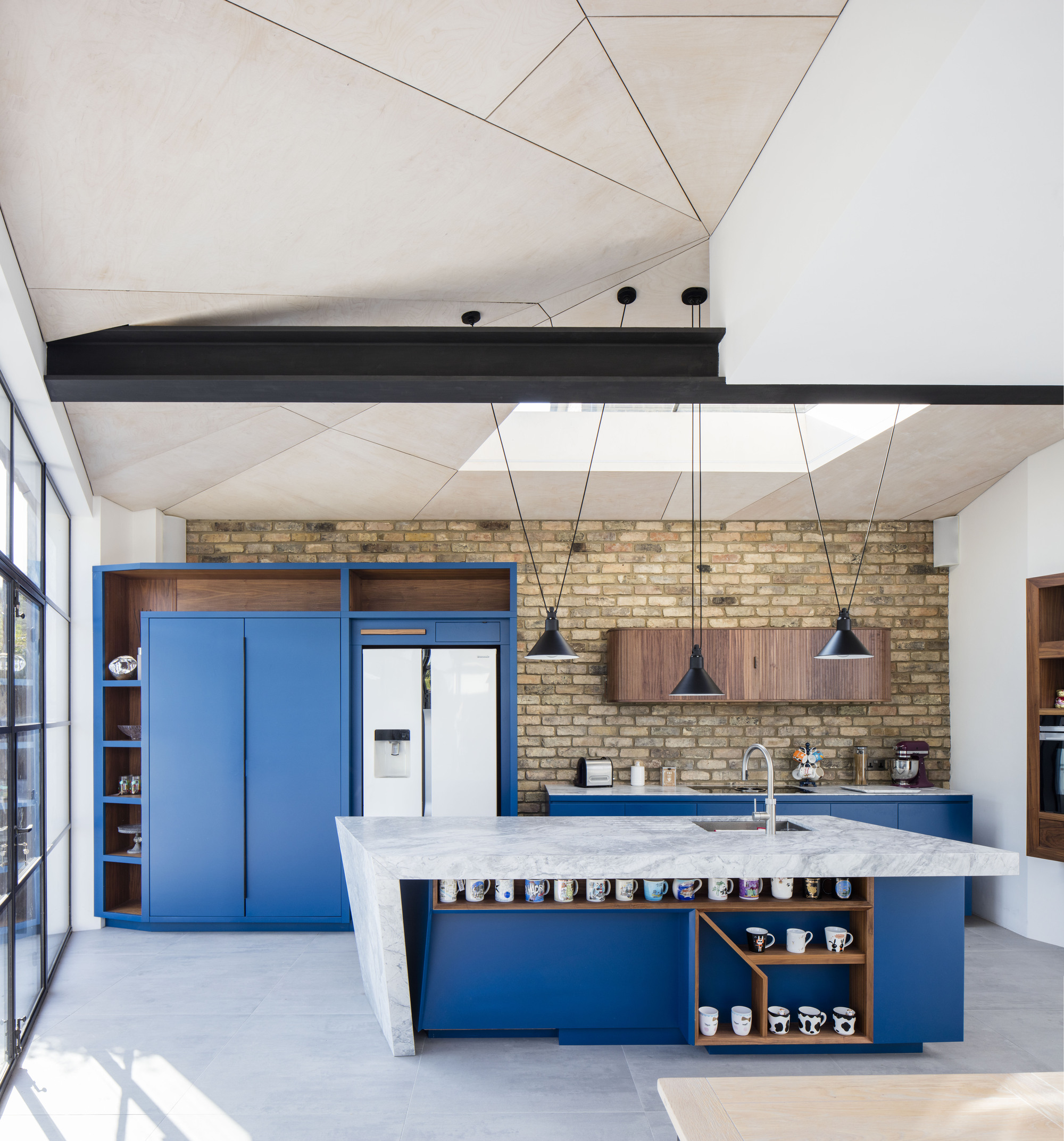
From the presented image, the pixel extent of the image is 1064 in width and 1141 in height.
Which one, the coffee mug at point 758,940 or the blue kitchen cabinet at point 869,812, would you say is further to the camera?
the blue kitchen cabinet at point 869,812

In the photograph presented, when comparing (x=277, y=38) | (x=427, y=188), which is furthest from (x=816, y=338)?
(x=277, y=38)

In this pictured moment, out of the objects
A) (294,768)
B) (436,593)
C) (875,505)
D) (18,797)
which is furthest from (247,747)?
(875,505)

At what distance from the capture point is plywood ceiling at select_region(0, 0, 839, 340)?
2.16 m

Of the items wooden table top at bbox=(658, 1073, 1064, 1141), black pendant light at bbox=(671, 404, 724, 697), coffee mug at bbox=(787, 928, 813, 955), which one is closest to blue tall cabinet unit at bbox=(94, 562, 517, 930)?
black pendant light at bbox=(671, 404, 724, 697)

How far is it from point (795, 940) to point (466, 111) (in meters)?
3.35

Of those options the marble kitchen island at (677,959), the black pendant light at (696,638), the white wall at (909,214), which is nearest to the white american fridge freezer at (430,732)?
the black pendant light at (696,638)

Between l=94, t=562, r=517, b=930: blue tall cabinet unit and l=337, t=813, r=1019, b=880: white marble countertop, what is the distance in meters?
1.85

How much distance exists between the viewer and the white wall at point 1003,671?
539 centimetres

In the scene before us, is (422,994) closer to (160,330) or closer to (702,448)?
(160,330)

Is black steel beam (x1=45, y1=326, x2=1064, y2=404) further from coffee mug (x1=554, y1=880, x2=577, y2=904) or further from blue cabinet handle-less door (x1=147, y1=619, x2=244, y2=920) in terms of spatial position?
blue cabinet handle-less door (x1=147, y1=619, x2=244, y2=920)

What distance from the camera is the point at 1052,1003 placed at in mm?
4254

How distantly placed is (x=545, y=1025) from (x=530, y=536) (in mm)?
3555

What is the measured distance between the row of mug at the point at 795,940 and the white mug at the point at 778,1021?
232 mm

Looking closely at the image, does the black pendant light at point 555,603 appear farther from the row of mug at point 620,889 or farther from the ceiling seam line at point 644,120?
the ceiling seam line at point 644,120
